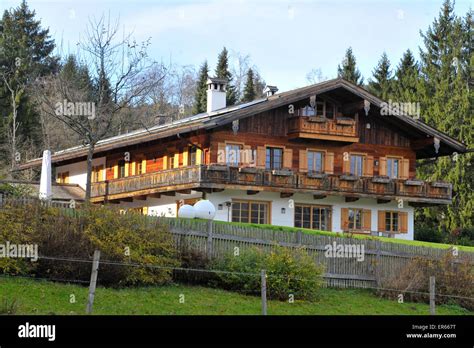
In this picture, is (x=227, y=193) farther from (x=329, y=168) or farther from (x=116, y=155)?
(x=116, y=155)

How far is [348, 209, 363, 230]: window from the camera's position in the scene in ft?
137

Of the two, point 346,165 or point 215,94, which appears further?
point 215,94

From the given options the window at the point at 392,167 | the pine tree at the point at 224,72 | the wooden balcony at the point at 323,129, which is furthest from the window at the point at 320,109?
the pine tree at the point at 224,72

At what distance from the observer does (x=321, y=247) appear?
1077 inches

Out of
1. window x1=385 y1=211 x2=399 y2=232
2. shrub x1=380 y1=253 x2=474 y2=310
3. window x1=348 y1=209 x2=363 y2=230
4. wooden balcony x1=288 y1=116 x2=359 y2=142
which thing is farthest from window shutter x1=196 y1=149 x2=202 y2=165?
shrub x1=380 y1=253 x2=474 y2=310

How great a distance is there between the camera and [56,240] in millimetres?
21016

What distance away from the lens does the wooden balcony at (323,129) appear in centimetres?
4022

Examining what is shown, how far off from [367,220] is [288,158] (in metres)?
5.13

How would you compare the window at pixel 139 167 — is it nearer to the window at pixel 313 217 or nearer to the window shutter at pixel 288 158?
the window shutter at pixel 288 158

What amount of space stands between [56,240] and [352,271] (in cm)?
1061

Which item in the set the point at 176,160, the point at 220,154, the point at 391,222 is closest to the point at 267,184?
the point at 220,154

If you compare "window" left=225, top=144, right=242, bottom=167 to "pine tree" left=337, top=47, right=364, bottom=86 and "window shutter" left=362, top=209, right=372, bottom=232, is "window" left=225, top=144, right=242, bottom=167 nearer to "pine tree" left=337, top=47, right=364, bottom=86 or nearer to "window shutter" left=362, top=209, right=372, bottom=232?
"window shutter" left=362, top=209, right=372, bottom=232

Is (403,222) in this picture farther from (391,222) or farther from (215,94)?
(215,94)

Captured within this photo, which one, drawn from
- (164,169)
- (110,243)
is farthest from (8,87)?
(110,243)
